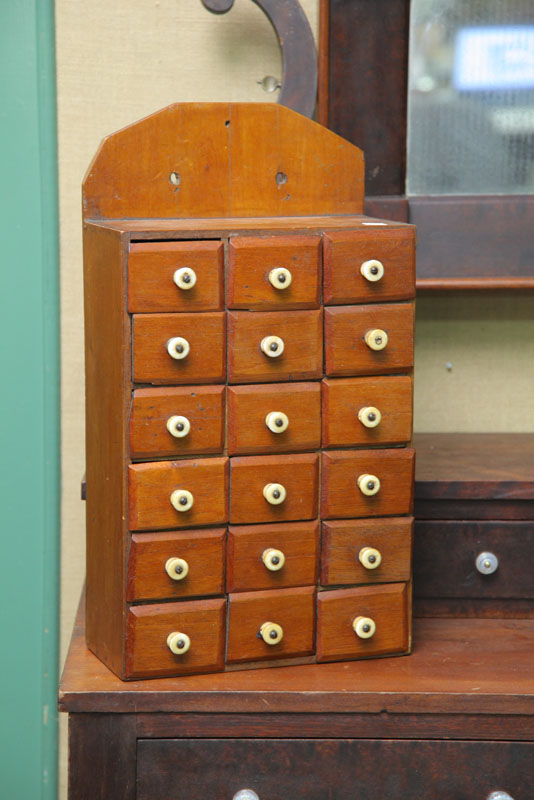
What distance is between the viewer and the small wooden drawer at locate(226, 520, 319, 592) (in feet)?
4.36

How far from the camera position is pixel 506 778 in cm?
134

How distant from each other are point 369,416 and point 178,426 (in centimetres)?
25

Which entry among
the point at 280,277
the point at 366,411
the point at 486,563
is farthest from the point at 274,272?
the point at 486,563

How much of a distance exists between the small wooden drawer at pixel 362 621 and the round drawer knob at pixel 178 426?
0.30 metres

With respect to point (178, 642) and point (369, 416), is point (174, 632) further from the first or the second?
point (369, 416)

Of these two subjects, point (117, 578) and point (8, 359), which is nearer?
point (117, 578)

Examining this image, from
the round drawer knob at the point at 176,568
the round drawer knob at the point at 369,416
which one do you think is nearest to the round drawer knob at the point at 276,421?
the round drawer knob at the point at 369,416

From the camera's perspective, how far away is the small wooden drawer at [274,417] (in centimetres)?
129

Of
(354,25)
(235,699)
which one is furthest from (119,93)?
(235,699)

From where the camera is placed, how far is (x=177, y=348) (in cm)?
125

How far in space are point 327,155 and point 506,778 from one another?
0.88 metres

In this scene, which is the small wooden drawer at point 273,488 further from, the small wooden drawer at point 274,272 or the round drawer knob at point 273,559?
the small wooden drawer at point 274,272

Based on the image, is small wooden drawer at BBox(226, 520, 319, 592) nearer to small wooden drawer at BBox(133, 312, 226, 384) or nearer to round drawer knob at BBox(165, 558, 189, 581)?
round drawer knob at BBox(165, 558, 189, 581)

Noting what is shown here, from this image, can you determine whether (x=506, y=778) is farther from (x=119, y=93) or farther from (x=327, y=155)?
(x=119, y=93)
